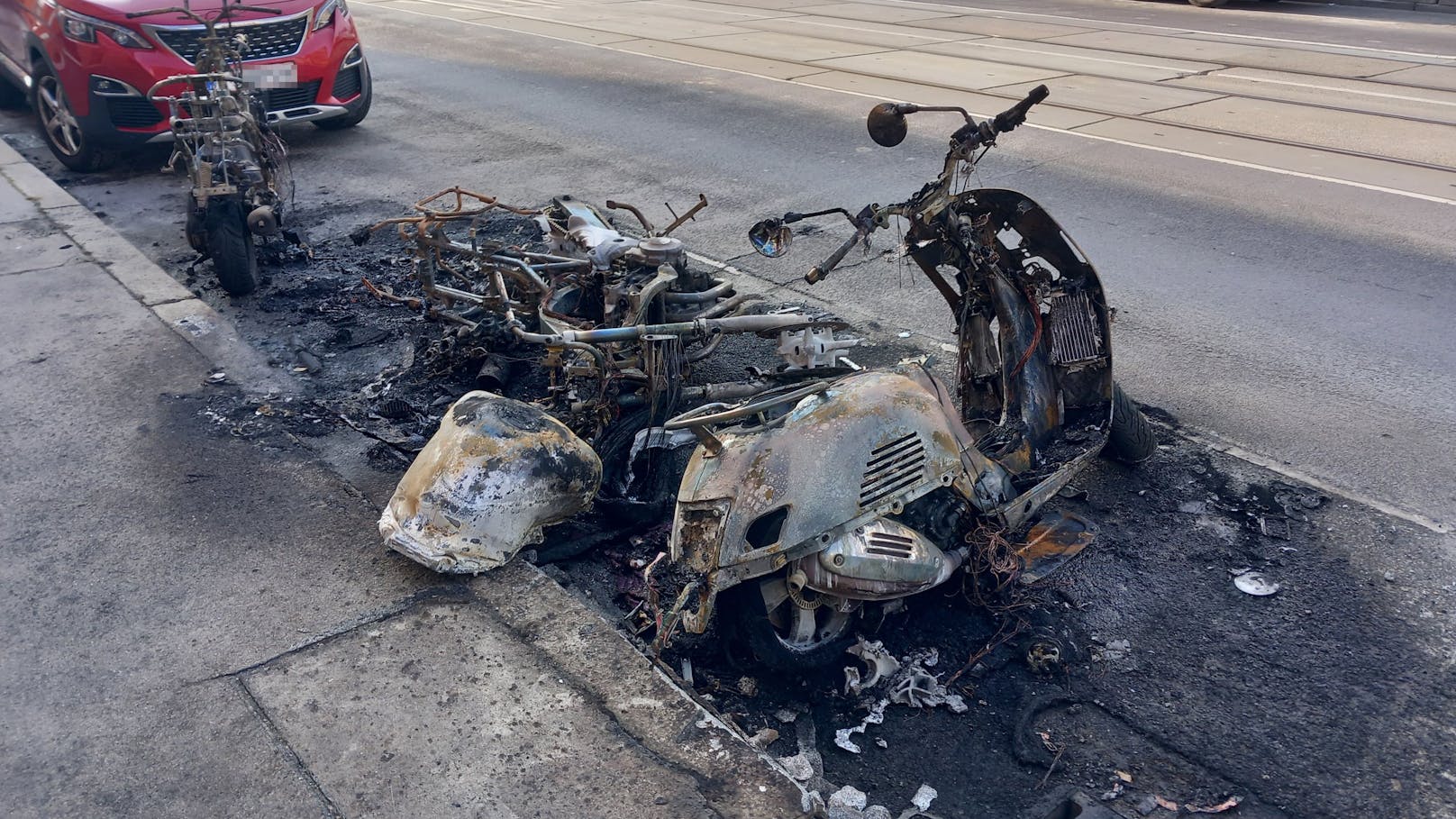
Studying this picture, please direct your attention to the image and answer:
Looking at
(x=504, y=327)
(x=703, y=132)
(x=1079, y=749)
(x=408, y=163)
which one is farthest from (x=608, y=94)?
(x=1079, y=749)

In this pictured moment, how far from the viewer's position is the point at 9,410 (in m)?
5.61

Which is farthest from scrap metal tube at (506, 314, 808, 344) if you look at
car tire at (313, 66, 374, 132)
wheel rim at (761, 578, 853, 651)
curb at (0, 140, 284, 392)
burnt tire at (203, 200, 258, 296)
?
car tire at (313, 66, 374, 132)

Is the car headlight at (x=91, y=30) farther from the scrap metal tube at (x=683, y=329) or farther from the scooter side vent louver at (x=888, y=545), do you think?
the scooter side vent louver at (x=888, y=545)

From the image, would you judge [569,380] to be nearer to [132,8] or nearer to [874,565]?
[874,565]

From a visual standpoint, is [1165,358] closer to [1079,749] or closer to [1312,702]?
[1312,702]

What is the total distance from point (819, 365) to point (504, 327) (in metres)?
2.12

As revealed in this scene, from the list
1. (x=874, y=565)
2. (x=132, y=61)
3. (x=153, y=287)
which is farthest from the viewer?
(x=132, y=61)

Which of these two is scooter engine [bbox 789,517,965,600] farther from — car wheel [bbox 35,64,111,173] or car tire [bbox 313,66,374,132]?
car tire [bbox 313,66,374,132]

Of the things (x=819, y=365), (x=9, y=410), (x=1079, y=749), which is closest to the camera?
(x=1079, y=749)

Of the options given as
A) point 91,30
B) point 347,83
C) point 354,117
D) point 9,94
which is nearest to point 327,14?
point 347,83

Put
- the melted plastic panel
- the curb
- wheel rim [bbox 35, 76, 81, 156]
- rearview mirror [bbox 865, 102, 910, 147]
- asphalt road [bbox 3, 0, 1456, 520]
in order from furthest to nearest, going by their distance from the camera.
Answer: wheel rim [bbox 35, 76, 81, 156] → the curb → asphalt road [bbox 3, 0, 1456, 520] → rearview mirror [bbox 865, 102, 910, 147] → the melted plastic panel

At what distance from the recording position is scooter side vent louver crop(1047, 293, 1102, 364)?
4805 millimetres

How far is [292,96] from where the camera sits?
34.6 feet

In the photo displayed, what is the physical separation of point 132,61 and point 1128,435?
9.14 m
